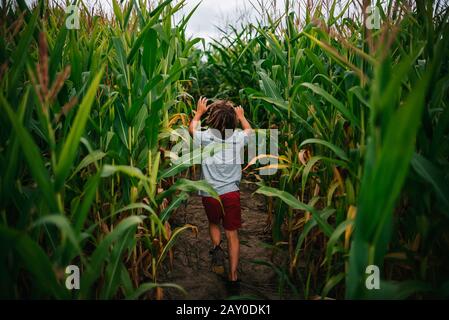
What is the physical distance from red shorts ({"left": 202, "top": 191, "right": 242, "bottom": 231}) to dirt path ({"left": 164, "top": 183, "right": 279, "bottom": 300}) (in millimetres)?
251

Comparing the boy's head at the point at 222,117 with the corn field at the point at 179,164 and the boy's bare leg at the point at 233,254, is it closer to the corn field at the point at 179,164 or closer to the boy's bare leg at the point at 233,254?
the corn field at the point at 179,164

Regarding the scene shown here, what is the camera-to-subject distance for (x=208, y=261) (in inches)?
81.0

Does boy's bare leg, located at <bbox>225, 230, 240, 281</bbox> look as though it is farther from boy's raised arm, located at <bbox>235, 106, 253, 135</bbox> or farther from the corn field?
boy's raised arm, located at <bbox>235, 106, 253, 135</bbox>

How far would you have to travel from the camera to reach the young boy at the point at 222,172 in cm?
193

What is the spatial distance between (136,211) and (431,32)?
145cm

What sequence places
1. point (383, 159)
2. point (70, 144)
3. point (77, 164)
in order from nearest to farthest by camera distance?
1. point (383, 159)
2. point (70, 144)
3. point (77, 164)

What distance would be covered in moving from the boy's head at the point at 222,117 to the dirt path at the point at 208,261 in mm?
827

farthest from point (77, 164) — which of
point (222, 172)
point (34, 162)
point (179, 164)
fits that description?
point (222, 172)

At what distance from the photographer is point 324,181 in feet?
5.48

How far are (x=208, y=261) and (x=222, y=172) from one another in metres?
0.61

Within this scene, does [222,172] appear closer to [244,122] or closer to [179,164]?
[244,122]
